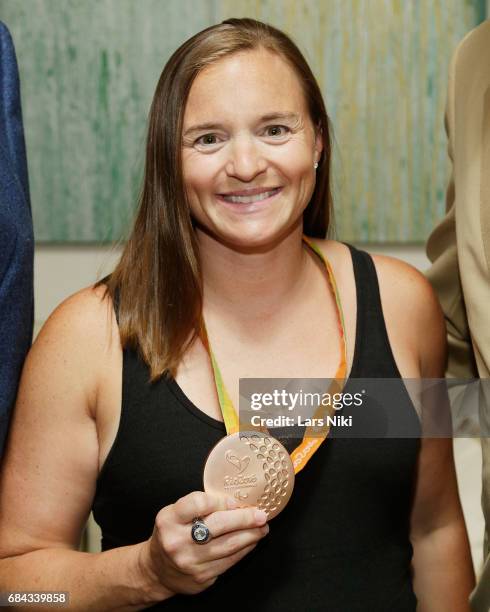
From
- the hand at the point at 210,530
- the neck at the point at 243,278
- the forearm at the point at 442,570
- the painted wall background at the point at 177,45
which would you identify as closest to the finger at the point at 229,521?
the hand at the point at 210,530

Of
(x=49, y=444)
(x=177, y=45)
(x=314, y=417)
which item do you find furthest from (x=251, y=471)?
(x=177, y=45)

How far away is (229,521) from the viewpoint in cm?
101

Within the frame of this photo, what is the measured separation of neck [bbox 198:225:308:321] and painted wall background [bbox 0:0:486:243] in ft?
4.53

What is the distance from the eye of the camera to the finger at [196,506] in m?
1.01

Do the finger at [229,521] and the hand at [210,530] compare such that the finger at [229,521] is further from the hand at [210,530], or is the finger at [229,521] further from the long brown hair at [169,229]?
the long brown hair at [169,229]

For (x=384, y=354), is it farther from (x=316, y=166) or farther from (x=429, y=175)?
(x=429, y=175)

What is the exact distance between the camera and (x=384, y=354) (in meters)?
1.33

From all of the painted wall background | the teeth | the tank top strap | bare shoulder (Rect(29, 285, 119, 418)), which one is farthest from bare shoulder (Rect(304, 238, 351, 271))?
the painted wall background

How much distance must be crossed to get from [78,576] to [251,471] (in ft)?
1.10

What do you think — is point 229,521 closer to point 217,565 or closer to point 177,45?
point 217,565

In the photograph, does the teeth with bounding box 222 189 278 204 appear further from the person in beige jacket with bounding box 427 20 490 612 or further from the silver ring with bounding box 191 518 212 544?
the silver ring with bounding box 191 518 212 544

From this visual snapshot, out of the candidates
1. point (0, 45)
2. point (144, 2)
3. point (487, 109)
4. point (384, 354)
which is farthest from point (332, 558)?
point (144, 2)

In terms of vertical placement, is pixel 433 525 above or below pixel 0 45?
below

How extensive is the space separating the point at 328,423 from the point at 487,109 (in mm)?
558
